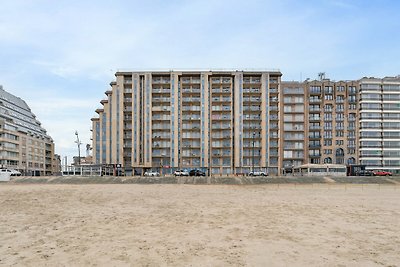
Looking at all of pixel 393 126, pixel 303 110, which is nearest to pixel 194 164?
pixel 303 110

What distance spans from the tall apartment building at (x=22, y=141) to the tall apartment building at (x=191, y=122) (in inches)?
1277

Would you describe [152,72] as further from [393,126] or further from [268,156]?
[393,126]

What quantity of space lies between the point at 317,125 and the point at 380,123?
2450 centimetres

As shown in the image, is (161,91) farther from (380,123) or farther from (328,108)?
(380,123)

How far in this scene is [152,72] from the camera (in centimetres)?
10881

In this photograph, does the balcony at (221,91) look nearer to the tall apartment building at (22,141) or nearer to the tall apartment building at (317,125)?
the tall apartment building at (317,125)

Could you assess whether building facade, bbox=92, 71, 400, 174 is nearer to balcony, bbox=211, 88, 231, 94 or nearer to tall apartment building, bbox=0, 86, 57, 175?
balcony, bbox=211, 88, 231, 94

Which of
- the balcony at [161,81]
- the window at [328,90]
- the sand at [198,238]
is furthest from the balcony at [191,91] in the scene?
the sand at [198,238]

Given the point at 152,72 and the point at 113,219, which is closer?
the point at 113,219

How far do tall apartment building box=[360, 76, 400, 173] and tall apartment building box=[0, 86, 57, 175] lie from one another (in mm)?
115614

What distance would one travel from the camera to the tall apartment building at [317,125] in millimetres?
110375

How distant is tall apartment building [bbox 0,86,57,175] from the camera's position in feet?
371

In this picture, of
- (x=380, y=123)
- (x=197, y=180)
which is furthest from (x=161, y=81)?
(x=380, y=123)

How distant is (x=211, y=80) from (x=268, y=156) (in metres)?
32.7
